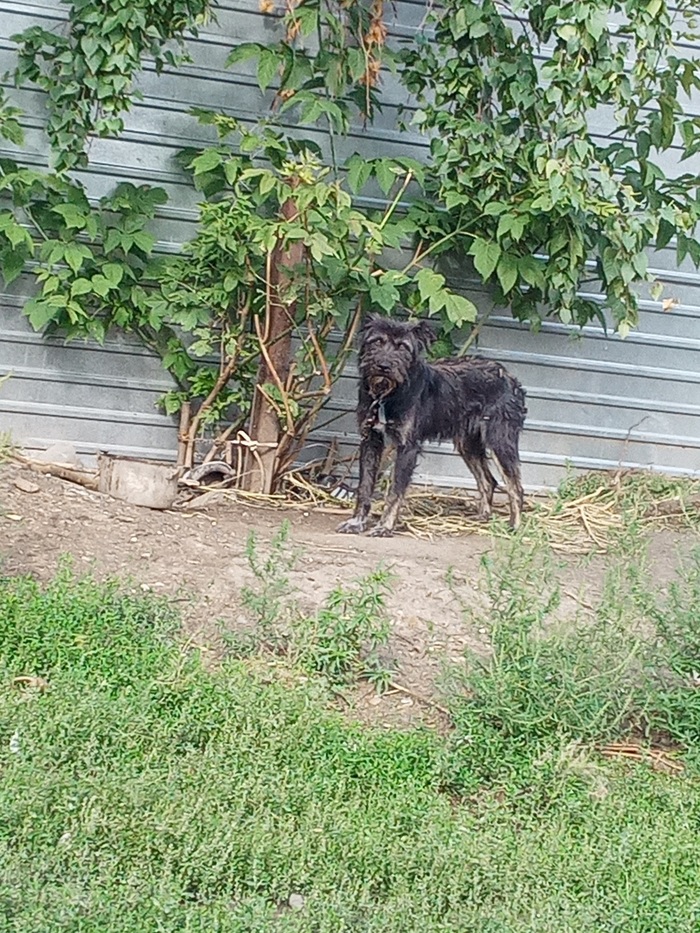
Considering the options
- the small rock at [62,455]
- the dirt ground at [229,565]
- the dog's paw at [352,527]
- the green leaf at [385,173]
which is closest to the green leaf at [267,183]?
the green leaf at [385,173]

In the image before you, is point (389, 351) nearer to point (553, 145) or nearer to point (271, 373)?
point (271, 373)

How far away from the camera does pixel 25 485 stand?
5973mm

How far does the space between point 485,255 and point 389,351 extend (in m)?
0.97

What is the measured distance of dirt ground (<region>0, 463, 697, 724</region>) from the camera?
484cm

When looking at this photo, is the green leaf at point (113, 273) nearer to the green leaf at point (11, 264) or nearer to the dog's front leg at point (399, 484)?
the green leaf at point (11, 264)

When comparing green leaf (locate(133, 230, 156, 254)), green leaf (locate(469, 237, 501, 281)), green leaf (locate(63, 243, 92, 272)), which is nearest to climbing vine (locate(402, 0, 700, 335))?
green leaf (locate(469, 237, 501, 281))

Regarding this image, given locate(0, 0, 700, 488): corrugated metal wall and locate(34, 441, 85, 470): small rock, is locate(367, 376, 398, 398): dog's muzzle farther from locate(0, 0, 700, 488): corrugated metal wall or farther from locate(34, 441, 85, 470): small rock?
locate(34, 441, 85, 470): small rock

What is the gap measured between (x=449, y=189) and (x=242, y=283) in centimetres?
130

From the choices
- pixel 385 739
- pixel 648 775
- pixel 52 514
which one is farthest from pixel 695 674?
pixel 52 514

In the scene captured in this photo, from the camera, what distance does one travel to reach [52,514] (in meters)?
5.68

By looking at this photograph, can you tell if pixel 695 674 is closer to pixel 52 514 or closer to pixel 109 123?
pixel 52 514

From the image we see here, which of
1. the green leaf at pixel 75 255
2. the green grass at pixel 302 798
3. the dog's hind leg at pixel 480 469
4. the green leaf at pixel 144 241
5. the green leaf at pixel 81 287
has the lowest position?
the green grass at pixel 302 798

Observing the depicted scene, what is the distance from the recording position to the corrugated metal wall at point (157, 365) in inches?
299

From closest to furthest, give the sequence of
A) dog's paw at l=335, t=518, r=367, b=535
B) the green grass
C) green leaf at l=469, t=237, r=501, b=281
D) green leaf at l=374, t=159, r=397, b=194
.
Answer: the green grass < dog's paw at l=335, t=518, r=367, b=535 < green leaf at l=374, t=159, r=397, b=194 < green leaf at l=469, t=237, r=501, b=281
